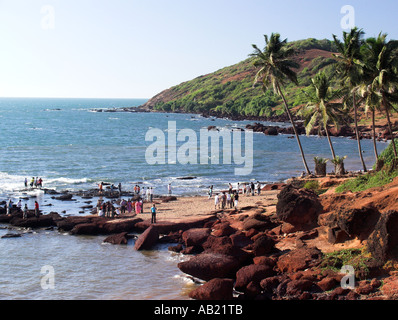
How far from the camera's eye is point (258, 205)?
1176 inches

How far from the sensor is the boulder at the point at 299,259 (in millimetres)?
17000

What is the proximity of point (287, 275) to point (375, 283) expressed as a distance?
331 centimetres

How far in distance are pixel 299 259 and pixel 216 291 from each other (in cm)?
394

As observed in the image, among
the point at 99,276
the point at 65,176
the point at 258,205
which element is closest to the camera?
the point at 99,276

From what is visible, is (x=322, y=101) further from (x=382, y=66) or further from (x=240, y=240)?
(x=240, y=240)

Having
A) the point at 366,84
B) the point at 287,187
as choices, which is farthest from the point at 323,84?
the point at 287,187

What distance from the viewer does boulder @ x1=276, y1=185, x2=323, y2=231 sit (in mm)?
20984

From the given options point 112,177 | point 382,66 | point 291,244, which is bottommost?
point 112,177

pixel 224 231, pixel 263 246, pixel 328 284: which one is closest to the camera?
pixel 328 284

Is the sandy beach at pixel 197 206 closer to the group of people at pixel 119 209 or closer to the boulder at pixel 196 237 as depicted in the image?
the group of people at pixel 119 209

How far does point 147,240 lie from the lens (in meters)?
23.1

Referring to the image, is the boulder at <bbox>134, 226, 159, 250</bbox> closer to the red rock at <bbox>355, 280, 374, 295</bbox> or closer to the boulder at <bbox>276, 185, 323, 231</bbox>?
the boulder at <bbox>276, 185, 323, 231</bbox>

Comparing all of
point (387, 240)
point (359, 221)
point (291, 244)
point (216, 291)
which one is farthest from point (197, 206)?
point (387, 240)
